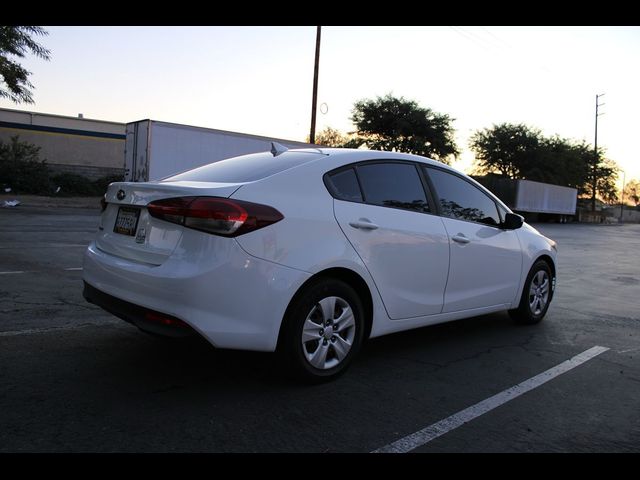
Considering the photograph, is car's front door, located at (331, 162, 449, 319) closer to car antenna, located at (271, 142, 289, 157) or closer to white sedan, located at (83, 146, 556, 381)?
white sedan, located at (83, 146, 556, 381)

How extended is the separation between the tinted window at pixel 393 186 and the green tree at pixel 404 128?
3835 centimetres

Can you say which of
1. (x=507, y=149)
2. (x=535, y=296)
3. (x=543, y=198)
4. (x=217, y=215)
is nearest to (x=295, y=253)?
(x=217, y=215)

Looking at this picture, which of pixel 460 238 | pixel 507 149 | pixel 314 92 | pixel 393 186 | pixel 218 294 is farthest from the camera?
pixel 507 149

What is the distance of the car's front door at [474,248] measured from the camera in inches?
180

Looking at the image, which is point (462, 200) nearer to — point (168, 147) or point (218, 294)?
point (218, 294)

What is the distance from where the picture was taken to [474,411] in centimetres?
337

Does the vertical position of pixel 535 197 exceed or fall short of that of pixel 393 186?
it exceeds it

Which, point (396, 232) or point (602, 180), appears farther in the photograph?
point (602, 180)

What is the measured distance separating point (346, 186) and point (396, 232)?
1.69 feet

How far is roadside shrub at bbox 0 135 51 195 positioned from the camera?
76.5ft

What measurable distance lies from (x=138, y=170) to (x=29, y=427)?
16.9m

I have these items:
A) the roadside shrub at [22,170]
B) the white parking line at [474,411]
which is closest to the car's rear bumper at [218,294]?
the white parking line at [474,411]
